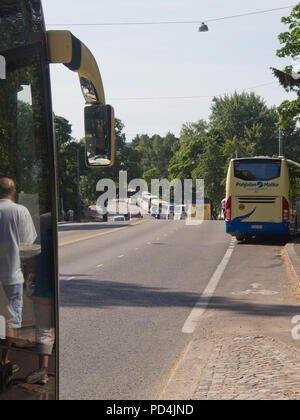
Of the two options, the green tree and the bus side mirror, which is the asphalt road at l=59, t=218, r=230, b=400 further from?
the green tree

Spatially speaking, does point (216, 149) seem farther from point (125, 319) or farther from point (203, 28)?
point (125, 319)

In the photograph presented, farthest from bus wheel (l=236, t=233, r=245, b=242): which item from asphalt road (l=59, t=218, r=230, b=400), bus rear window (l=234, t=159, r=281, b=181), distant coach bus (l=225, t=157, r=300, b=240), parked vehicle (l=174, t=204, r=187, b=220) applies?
parked vehicle (l=174, t=204, r=187, b=220)

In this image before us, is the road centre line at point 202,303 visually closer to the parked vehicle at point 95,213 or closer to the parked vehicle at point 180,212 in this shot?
the parked vehicle at point 95,213

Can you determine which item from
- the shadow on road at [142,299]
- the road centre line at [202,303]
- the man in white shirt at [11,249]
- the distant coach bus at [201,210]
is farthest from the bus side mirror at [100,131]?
the distant coach bus at [201,210]

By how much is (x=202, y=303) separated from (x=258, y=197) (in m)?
12.3

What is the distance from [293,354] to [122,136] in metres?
79.3

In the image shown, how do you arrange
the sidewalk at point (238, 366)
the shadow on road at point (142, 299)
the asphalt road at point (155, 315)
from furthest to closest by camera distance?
the shadow on road at point (142, 299) < the asphalt road at point (155, 315) < the sidewalk at point (238, 366)

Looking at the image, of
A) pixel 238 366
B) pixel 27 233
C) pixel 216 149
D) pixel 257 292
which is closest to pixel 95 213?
pixel 216 149

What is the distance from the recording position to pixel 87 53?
4.19 m

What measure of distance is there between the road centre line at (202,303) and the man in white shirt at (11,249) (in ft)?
16.1

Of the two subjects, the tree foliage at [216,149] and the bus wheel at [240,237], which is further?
→ the tree foliage at [216,149]

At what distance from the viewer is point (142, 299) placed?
418 inches

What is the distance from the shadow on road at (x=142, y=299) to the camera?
9469 mm
